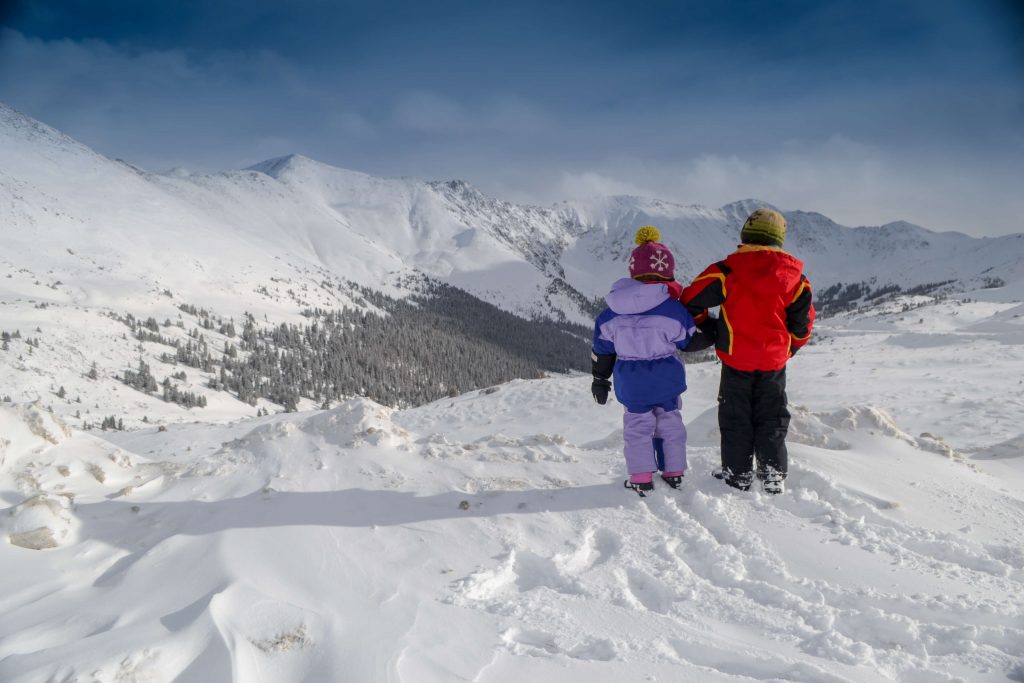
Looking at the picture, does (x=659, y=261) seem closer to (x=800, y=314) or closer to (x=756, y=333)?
(x=756, y=333)

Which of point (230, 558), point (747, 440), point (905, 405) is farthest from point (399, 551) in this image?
point (905, 405)

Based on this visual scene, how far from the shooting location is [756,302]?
4809 millimetres

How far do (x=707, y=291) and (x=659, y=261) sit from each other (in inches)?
22.2

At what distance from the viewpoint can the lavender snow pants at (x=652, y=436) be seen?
5.02 metres

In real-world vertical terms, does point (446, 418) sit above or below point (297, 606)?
below

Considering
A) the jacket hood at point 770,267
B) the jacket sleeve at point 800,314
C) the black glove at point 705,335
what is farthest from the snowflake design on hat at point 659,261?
the jacket sleeve at point 800,314

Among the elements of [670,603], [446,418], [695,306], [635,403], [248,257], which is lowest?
[446,418]

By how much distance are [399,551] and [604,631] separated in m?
1.74

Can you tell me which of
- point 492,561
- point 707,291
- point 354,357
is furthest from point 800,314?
point 354,357

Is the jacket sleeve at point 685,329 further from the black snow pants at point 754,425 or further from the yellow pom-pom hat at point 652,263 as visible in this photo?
the black snow pants at point 754,425

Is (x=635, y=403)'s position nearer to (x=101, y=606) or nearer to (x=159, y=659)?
(x=159, y=659)

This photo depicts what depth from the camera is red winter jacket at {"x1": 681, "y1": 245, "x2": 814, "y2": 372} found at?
4777 mm

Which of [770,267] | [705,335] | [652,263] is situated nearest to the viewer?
[770,267]

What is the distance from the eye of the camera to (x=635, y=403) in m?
5.12
